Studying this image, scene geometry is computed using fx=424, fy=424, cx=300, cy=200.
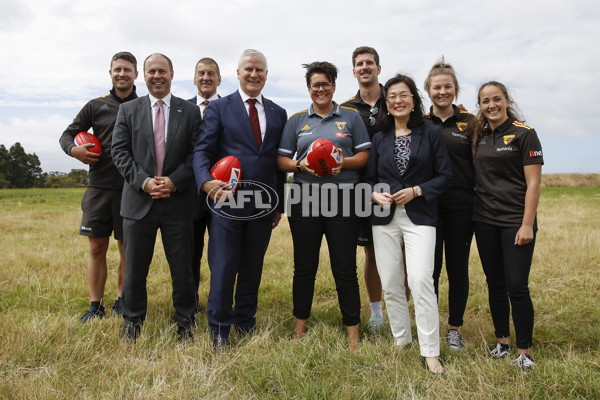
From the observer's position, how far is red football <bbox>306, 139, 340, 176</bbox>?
3982 millimetres

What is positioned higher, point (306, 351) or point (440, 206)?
point (440, 206)

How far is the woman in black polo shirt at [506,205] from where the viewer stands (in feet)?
12.9

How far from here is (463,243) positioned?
14.6 ft

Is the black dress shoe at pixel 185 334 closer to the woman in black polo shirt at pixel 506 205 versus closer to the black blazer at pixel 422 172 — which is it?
the black blazer at pixel 422 172

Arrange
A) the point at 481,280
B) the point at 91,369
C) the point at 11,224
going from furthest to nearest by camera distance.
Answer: the point at 11,224 → the point at 481,280 → the point at 91,369

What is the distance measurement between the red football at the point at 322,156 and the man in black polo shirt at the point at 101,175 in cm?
266

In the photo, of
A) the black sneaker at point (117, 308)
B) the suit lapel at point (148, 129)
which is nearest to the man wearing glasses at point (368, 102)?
the suit lapel at point (148, 129)

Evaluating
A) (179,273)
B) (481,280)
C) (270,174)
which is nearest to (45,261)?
(179,273)

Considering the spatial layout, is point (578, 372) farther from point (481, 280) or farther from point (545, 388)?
point (481, 280)

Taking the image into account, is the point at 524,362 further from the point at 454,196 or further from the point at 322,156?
the point at 322,156

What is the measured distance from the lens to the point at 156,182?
4.38m

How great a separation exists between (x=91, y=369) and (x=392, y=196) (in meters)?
3.11

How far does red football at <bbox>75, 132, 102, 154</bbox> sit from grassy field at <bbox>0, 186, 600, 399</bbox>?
6.44 ft

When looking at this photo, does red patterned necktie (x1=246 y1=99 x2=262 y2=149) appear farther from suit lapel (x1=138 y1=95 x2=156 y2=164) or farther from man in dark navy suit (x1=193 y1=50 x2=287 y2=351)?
suit lapel (x1=138 y1=95 x2=156 y2=164)
